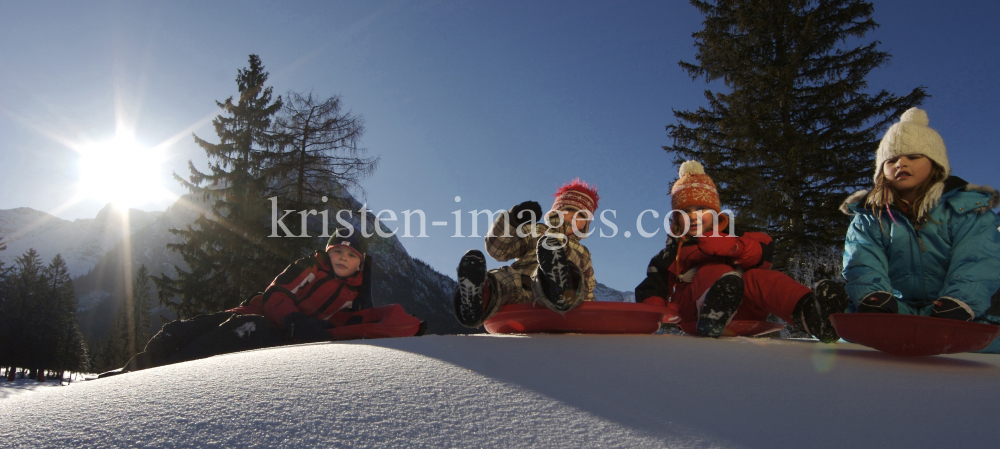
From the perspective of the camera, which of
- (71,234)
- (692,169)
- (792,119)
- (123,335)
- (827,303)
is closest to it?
(827,303)

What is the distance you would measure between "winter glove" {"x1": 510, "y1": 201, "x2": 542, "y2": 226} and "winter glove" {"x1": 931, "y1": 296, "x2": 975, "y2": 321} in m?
1.80

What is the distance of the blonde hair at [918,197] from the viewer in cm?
234

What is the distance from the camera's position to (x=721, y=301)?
8.15 feet

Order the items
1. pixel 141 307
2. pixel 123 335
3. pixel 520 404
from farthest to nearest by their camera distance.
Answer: pixel 141 307
pixel 123 335
pixel 520 404

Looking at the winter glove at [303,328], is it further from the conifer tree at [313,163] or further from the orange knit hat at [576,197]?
the conifer tree at [313,163]

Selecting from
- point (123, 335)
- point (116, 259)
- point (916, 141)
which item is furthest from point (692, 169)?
point (116, 259)

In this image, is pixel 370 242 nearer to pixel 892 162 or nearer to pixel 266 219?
pixel 266 219

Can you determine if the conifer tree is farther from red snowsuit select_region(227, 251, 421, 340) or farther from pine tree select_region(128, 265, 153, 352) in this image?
pine tree select_region(128, 265, 153, 352)

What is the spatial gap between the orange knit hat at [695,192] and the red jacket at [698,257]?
11.6 inches

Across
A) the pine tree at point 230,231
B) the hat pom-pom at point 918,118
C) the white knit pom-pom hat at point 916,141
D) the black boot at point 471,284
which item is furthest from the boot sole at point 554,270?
the pine tree at point 230,231

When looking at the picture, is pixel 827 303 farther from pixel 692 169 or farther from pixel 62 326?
pixel 62 326

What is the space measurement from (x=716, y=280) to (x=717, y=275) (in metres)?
0.23

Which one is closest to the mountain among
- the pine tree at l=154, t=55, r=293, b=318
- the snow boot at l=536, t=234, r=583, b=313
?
the pine tree at l=154, t=55, r=293, b=318

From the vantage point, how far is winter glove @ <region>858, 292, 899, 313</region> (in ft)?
6.50
